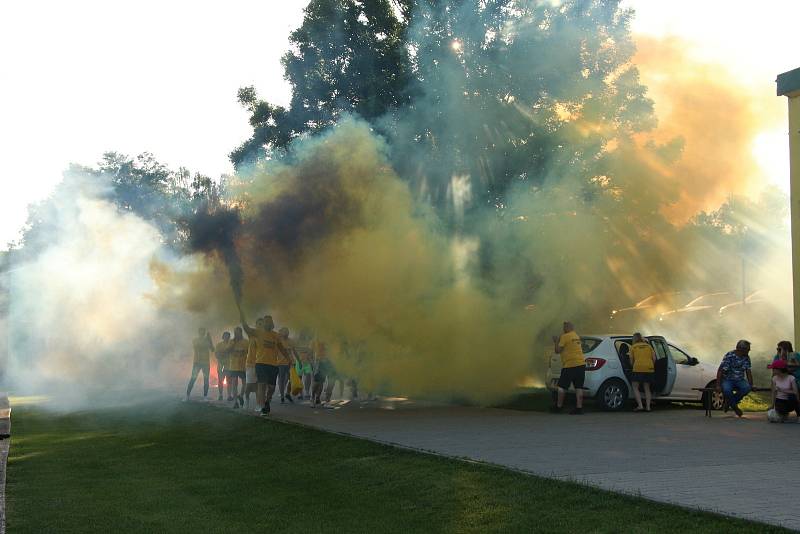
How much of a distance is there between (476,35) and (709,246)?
33590 mm

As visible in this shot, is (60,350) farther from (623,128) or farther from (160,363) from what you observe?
(623,128)

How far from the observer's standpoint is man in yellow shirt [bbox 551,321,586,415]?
58.5 feet

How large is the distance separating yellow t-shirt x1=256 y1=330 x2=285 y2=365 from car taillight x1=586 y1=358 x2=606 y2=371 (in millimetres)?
5863

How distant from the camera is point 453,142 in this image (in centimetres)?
2400

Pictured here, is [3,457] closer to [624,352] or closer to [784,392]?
[624,352]

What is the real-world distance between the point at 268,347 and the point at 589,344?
6.24m

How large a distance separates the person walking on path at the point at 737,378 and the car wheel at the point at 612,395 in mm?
2073

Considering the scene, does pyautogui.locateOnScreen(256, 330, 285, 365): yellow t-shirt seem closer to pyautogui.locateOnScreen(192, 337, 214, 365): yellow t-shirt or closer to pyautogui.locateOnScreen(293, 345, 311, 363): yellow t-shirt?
pyautogui.locateOnScreen(293, 345, 311, 363): yellow t-shirt

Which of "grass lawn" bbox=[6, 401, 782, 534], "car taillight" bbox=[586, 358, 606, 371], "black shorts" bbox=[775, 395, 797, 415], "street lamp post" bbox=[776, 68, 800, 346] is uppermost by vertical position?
"street lamp post" bbox=[776, 68, 800, 346]

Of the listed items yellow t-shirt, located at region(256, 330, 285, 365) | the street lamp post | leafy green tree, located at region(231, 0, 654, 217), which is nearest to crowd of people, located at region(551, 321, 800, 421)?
the street lamp post

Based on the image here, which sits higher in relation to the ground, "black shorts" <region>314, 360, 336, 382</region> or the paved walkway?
"black shorts" <region>314, 360, 336, 382</region>

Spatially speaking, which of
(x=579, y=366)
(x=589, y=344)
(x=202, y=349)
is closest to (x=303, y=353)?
(x=202, y=349)

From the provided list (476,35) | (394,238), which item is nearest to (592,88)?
(476,35)

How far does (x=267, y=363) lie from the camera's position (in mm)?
17859
